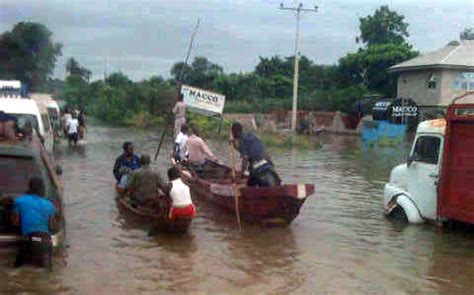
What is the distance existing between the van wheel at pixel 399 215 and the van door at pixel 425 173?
0.55m

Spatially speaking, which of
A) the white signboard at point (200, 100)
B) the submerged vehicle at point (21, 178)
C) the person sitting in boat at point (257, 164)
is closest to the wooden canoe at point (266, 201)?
the person sitting in boat at point (257, 164)

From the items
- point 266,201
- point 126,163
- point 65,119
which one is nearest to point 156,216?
point 266,201

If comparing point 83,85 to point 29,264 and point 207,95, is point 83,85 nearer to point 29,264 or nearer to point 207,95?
point 207,95

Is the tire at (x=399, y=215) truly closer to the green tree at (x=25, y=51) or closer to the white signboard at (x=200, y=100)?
the white signboard at (x=200, y=100)

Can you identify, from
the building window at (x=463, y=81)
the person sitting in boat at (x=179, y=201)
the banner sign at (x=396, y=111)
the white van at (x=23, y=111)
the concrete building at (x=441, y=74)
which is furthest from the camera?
the building window at (x=463, y=81)

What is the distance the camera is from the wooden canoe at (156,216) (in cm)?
1105

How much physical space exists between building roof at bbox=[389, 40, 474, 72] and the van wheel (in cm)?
3039

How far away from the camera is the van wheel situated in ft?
42.9

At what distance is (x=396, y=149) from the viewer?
34.6 meters

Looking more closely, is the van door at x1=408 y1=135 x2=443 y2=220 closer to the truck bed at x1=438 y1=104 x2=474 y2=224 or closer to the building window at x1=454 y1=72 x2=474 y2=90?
the truck bed at x1=438 y1=104 x2=474 y2=224

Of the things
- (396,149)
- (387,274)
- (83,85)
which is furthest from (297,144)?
(83,85)

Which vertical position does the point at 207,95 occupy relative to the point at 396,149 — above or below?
above

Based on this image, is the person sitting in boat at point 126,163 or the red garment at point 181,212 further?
the person sitting in boat at point 126,163

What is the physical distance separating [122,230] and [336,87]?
4766 centimetres
